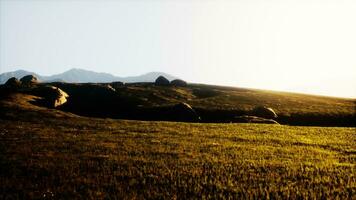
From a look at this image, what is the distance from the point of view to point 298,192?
65.7ft

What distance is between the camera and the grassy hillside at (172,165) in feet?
67.2

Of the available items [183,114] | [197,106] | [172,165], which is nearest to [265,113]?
[197,106]

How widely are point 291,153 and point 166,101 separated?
75512 mm

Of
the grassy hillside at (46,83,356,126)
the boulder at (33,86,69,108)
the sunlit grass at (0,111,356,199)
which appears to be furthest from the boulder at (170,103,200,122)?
the sunlit grass at (0,111,356,199)

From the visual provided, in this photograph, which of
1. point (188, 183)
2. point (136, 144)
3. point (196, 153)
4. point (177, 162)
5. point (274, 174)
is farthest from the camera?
point (136, 144)

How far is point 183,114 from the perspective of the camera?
80.9 m

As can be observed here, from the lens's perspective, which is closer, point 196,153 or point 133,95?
point 196,153

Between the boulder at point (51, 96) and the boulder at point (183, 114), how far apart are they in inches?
1052

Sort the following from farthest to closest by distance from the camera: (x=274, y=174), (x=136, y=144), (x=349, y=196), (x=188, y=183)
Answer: (x=136, y=144)
(x=274, y=174)
(x=188, y=183)
(x=349, y=196)

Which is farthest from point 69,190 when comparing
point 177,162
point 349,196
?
point 349,196

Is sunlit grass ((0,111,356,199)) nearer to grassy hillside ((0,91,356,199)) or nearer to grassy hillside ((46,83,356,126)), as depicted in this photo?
grassy hillside ((0,91,356,199))

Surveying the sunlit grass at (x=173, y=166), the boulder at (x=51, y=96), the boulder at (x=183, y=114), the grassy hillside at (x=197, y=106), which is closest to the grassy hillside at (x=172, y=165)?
the sunlit grass at (x=173, y=166)

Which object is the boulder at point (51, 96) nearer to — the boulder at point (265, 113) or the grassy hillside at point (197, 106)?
the grassy hillside at point (197, 106)

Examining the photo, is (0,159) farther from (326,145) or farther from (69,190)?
(326,145)
